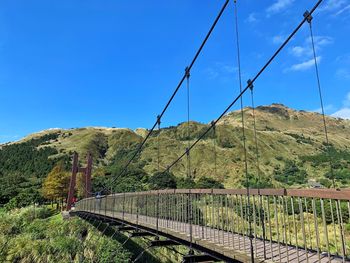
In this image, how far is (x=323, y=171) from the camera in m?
66.2

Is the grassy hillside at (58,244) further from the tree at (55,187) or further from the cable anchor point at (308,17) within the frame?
the cable anchor point at (308,17)

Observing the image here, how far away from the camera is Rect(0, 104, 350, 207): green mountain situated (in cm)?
5638

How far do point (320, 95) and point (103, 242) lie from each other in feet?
57.2

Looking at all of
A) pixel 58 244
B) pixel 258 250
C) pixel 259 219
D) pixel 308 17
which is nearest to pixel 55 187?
pixel 58 244

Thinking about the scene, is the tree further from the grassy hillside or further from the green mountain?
the grassy hillside

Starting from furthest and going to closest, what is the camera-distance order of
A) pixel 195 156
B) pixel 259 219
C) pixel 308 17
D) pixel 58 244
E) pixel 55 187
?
pixel 195 156
pixel 55 187
pixel 58 244
pixel 259 219
pixel 308 17

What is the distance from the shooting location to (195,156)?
67.5 metres

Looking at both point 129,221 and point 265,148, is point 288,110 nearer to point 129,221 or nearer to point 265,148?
point 265,148

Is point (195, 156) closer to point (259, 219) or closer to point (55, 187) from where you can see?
point (55, 187)

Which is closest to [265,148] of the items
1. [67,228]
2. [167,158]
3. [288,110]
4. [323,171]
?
[323,171]

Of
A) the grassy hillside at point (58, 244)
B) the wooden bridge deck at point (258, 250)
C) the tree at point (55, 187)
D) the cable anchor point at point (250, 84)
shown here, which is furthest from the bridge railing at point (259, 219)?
the tree at point (55, 187)

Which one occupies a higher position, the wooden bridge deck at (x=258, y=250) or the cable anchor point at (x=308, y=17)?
the cable anchor point at (x=308, y=17)

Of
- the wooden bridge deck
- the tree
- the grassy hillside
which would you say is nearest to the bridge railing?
the wooden bridge deck

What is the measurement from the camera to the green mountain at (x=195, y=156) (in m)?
56.4
